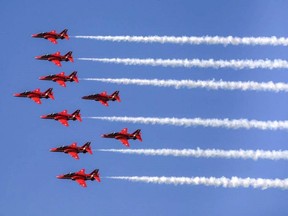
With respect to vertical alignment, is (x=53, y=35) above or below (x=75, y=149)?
above

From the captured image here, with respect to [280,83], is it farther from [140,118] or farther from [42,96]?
[42,96]

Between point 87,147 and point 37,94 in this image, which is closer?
point 87,147

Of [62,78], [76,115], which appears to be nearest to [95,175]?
[76,115]

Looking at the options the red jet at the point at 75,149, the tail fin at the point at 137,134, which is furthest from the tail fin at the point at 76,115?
the tail fin at the point at 137,134

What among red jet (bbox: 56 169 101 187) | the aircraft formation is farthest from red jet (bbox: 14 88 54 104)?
red jet (bbox: 56 169 101 187)

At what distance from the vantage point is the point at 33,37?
150 m

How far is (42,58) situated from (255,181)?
47.8 m

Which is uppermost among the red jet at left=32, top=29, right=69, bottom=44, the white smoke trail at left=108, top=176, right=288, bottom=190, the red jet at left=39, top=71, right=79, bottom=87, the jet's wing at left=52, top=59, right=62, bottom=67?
the red jet at left=32, top=29, right=69, bottom=44

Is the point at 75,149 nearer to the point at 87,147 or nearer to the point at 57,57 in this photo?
the point at 87,147

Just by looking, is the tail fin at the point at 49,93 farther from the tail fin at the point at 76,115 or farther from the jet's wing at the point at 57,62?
the tail fin at the point at 76,115

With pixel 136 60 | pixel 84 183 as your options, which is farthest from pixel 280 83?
pixel 84 183

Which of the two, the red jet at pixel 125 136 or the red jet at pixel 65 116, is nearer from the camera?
the red jet at pixel 125 136

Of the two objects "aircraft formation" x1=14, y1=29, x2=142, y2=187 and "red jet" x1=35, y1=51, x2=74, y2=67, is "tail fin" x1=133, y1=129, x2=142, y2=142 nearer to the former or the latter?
"aircraft formation" x1=14, y1=29, x2=142, y2=187

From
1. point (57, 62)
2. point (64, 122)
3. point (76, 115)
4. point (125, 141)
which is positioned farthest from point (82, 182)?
point (57, 62)
